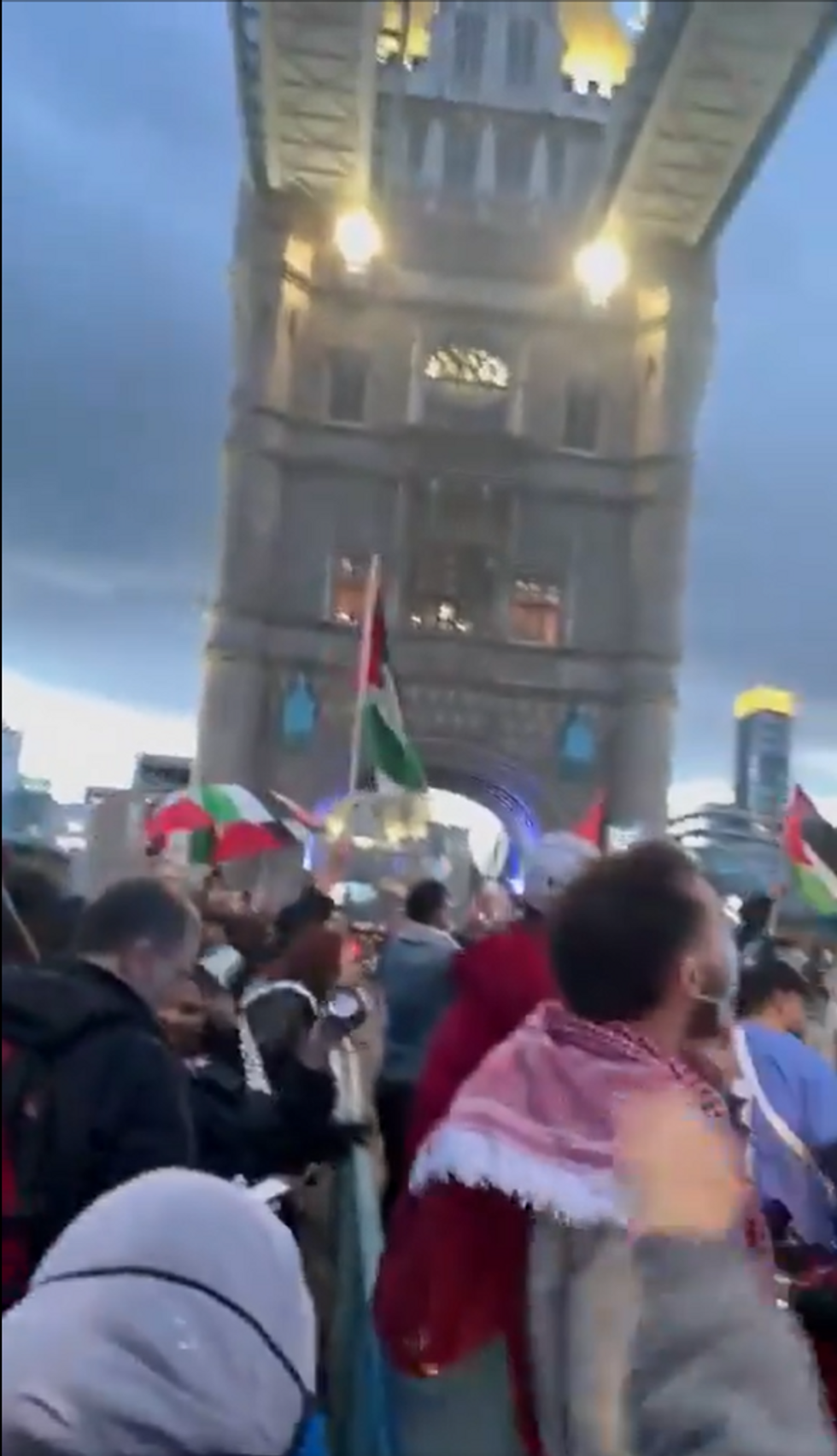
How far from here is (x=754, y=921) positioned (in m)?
2.47

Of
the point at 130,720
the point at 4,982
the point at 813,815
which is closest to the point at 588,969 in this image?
the point at 813,815

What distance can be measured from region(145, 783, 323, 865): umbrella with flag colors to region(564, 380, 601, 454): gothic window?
1.18 ft

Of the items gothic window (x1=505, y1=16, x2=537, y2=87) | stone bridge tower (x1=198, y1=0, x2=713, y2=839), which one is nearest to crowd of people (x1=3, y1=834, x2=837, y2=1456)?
stone bridge tower (x1=198, y1=0, x2=713, y2=839)

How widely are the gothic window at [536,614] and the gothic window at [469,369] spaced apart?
16cm

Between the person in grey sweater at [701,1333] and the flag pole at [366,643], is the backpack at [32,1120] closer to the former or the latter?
the flag pole at [366,643]

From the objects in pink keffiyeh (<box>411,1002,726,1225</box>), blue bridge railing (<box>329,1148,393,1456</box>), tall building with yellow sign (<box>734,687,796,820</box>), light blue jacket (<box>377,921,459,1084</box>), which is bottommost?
blue bridge railing (<box>329,1148,393,1456</box>)

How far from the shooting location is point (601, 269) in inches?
51.4

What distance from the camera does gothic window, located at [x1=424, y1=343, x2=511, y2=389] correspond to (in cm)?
133

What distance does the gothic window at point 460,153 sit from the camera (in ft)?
4.32

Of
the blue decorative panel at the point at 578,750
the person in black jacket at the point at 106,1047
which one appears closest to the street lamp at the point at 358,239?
the blue decorative panel at the point at 578,750

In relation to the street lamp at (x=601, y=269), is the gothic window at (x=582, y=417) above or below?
below

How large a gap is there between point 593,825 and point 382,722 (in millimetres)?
265

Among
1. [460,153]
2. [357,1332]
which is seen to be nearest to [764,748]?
[460,153]

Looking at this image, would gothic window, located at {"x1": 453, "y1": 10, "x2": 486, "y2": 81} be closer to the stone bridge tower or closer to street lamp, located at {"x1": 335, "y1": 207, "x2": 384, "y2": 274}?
the stone bridge tower
